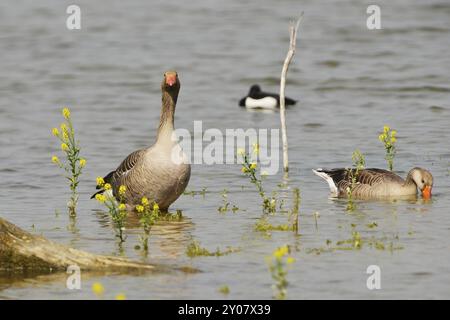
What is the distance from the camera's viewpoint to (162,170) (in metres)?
13.6

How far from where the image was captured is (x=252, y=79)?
101ft

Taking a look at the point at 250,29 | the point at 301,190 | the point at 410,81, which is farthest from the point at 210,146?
the point at 250,29

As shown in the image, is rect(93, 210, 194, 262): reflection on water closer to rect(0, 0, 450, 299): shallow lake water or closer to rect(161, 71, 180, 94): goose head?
rect(0, 0, 450, 299): shallow lake water

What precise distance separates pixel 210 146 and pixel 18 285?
417 inches

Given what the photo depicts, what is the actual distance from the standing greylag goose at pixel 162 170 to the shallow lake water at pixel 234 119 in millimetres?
492

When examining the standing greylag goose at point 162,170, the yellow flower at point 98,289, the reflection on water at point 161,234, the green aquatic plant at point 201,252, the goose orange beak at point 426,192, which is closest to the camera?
the yellow flower at point 98,289

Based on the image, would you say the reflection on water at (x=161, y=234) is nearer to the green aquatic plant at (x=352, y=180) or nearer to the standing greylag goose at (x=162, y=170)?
the standing greylag goose at (x=162, y=170)

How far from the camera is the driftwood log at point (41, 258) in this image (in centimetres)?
1023

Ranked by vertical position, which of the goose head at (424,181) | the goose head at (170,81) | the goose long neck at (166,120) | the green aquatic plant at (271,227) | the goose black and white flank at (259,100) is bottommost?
the green aquatic plant at (271,227)

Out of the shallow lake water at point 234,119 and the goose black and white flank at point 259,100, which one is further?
the goose black and white flank at point 259,100

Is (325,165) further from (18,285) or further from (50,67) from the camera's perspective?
(50,67)

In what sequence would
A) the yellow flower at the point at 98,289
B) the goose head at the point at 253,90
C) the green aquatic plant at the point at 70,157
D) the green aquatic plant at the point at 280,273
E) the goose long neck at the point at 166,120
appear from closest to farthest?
the yellow flower at the point at 98,289 < the green aquatic plant at the point at 280,273 < the green aquatic plant at the point at 70,157 < the goose long neck at the point at 166,120 < the goose head at the point at 253,90

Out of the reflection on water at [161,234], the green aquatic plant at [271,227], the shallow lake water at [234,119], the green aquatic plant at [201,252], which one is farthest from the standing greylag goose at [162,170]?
the green aquatic plant at [201,252]

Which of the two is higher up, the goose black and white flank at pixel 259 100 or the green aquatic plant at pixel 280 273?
the goose black and white flank at pixel 259 100
